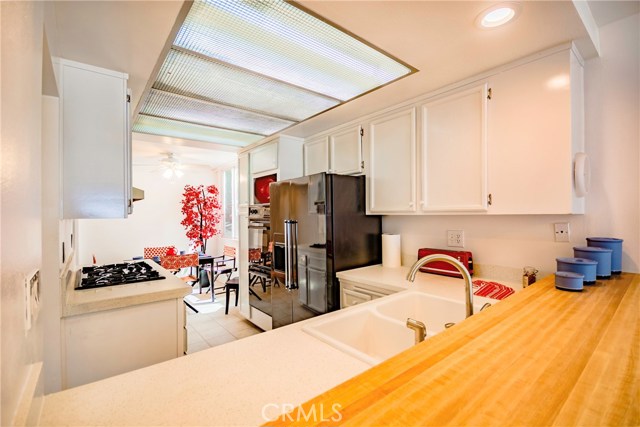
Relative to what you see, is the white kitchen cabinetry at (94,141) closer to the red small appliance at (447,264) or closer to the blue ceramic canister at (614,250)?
the red small appliance at (447,264)

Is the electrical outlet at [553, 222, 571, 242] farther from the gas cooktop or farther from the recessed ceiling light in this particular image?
the gas cooktop

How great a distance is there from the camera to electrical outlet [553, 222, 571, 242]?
1726 mm

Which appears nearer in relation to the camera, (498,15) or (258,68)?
(498,15)

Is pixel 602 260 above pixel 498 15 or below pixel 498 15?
below

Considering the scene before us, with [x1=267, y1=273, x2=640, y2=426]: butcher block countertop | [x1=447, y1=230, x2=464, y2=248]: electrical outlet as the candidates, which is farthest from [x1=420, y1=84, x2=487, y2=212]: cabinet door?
[x1=267, y1=273, x2=640, y2=426]: butcher block countertop

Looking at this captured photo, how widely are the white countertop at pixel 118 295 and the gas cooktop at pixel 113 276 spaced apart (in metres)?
0.06

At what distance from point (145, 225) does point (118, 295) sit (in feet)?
16.5

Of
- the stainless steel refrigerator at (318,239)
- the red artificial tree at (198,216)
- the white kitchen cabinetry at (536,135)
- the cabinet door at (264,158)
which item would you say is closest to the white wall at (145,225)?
the red artificial tree at (198,216)

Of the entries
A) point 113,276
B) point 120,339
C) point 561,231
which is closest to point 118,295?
point 120,339

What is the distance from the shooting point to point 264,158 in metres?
3.38

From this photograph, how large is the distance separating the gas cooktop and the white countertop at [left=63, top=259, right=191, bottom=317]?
0.06 m

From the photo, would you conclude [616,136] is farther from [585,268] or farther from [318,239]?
[318,239]

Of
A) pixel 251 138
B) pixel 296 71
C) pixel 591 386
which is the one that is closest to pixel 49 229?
pixel 296 71

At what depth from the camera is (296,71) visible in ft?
6.11
